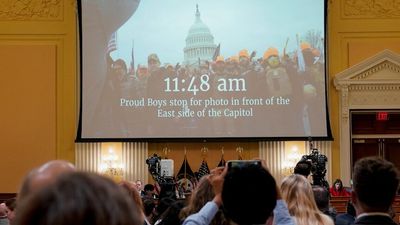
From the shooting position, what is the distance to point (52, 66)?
1485 cm

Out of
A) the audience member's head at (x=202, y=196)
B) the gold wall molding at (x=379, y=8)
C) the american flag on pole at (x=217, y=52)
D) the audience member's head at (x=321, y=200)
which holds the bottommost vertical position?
the audience member's head at (x=321, y=200)

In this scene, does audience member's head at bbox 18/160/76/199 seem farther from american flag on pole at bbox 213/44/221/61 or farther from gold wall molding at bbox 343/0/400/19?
gold wall molding at bbox 343/0/400/19

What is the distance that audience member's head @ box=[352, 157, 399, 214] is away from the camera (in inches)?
94.8

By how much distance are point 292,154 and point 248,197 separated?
1237 cm

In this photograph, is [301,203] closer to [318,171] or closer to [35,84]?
[318,171]

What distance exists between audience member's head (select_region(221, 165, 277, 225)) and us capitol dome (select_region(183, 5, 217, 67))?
487 inches

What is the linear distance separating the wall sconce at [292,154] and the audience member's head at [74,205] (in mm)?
13455

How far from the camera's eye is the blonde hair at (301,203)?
3553mm

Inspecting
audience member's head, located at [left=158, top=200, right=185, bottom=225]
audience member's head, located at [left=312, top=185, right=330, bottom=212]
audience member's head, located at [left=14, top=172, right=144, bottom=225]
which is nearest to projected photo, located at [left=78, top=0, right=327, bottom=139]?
audience member's head, located at [left=312, top=185, right=330, bottom=212]

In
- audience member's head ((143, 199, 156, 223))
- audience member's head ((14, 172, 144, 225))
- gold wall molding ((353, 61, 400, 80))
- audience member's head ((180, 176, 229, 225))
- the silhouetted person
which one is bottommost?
audience member's head ((143, 199, 156, 223))

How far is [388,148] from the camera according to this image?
48.0 feet

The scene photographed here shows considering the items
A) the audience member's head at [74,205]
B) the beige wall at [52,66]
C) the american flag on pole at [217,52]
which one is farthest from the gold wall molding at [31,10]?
the audience member's head at [74,205]

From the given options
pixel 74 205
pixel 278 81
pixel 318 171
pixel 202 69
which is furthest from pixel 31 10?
pixel 74 205

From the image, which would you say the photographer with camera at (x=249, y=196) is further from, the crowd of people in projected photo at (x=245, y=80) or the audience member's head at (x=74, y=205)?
the crowd of people in projected photo at (x=245, y=80)
